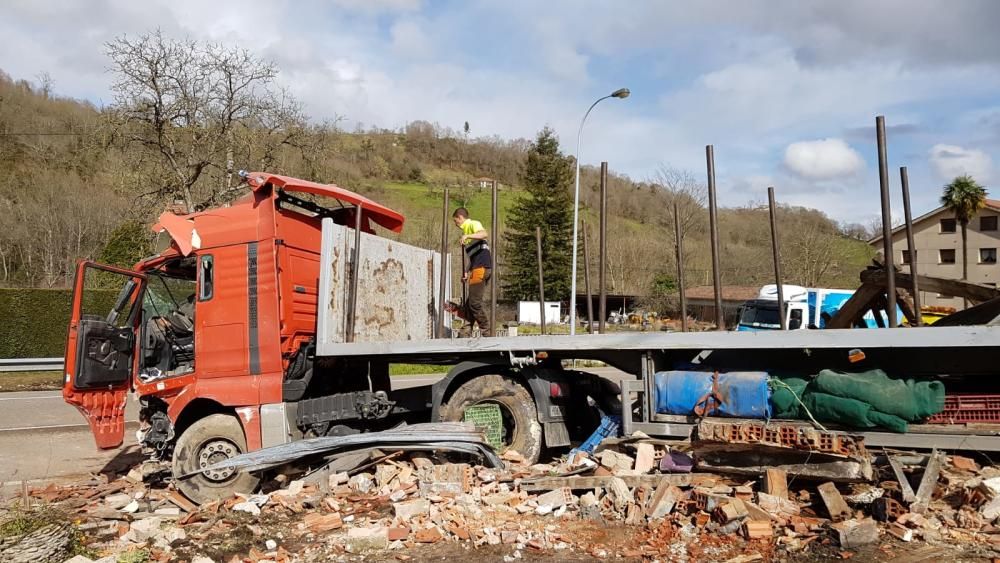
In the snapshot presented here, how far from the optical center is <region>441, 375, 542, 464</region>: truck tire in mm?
6504

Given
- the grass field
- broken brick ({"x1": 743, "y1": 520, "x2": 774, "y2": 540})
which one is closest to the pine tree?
the grass field

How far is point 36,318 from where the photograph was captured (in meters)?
20.8

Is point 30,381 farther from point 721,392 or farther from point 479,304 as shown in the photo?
point 721,392

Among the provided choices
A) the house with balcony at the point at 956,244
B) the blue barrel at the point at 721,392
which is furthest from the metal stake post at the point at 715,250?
the house with balcony at the point at 956,244

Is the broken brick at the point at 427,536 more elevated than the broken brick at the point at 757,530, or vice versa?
the broken brick at the point at 757,530

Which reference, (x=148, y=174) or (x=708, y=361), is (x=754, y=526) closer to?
(x=708, y=361)

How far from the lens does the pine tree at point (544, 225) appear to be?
116ft

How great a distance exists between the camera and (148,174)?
19938mm

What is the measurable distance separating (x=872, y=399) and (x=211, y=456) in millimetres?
5756

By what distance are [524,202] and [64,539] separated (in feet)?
123

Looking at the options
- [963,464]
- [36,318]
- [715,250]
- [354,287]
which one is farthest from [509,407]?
[36,318]

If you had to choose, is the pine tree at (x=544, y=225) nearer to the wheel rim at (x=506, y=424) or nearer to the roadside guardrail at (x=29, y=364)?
the roadside guardrail at (x=29, y=364)

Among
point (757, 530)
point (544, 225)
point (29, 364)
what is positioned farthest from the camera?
point (544, 225)

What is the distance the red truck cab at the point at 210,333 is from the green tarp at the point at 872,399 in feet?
15.2
